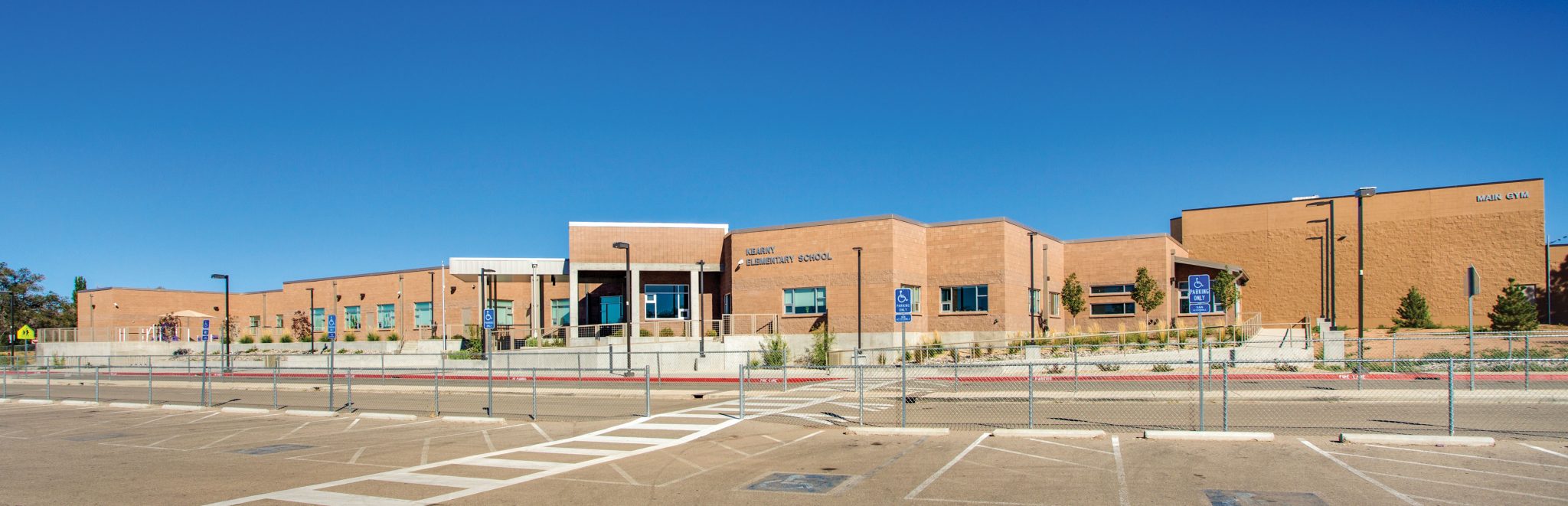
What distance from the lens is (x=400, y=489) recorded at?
10789 millimetres

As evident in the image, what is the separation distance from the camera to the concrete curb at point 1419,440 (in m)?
12.1

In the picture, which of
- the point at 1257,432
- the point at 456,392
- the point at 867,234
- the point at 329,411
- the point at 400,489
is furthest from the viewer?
the point at 867,234

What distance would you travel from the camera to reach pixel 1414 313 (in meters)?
45.1

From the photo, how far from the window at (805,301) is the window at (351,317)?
36343 mm

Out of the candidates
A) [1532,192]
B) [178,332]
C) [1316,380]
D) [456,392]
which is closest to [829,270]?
[456,392]

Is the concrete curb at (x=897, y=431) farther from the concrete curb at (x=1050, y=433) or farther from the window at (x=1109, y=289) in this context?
the window at (x=1109, y=289)

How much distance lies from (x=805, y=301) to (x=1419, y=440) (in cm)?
3146

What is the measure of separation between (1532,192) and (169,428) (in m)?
57.8

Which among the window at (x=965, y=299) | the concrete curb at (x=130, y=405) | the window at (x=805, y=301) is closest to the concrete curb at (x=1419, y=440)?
the concrete curb at (x=130, y=405)

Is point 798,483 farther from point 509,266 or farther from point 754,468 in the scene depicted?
point 509,266

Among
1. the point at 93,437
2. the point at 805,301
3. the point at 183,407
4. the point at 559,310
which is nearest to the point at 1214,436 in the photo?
the point at 93,437

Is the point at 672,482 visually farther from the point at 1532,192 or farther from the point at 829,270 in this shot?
the point at 1532,192

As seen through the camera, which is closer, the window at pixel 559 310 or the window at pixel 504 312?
the window at pixel 559 310

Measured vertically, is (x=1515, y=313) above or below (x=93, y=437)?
above
